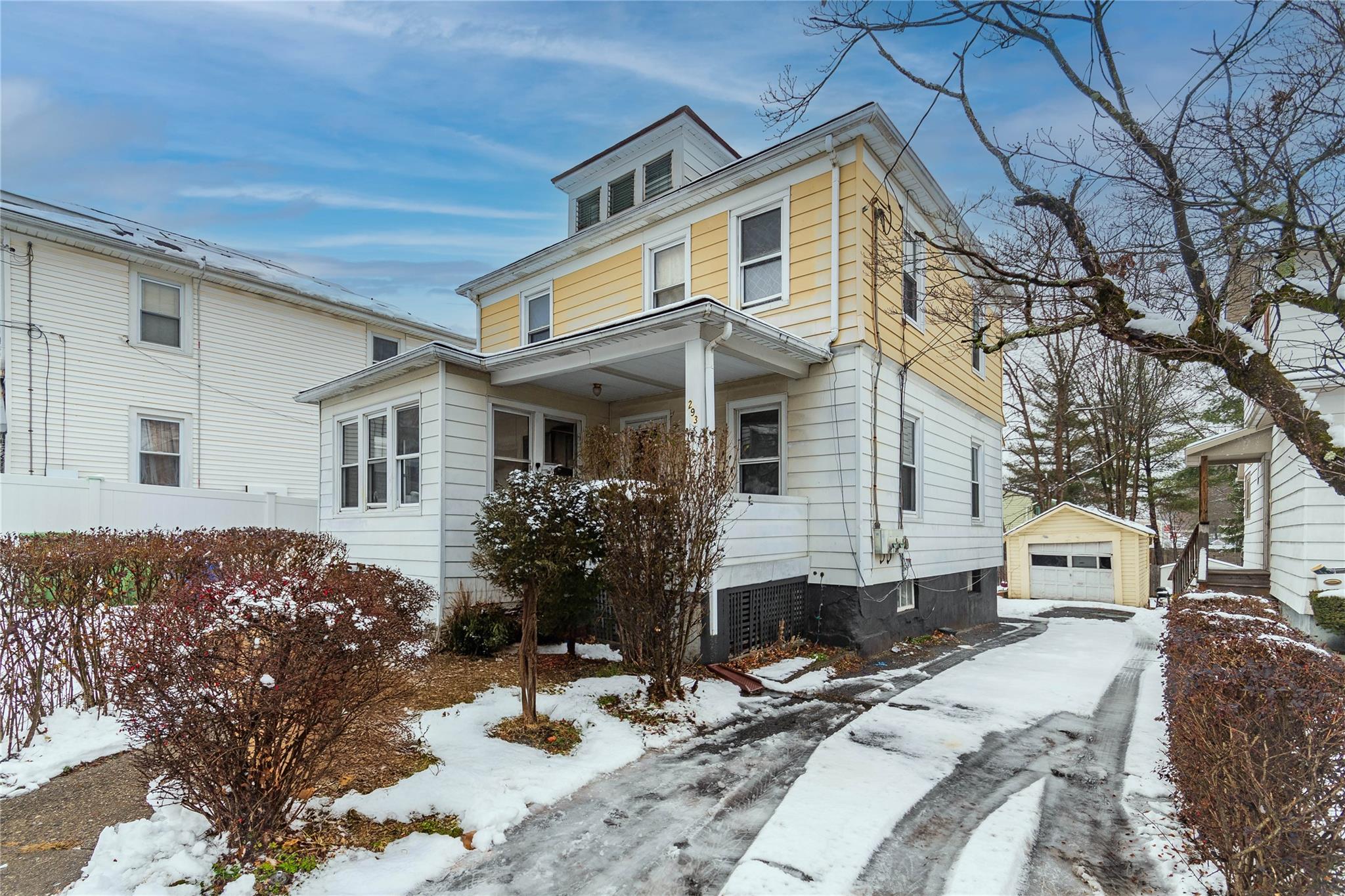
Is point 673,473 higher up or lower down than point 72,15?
lower down

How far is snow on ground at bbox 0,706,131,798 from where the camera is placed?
398 cm

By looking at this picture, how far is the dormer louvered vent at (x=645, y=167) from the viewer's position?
36.0 ft

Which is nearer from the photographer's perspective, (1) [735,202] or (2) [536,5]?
(2) [536,5]

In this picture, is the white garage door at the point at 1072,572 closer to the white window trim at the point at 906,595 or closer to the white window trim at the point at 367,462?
the white window trim at the point at 906,595

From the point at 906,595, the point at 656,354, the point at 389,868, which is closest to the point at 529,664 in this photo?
the point at 389,868

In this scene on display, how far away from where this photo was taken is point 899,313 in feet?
29.7

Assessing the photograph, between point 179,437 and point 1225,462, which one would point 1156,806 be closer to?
point 1225,462

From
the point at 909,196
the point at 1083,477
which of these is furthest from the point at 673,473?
the point at 1083,477

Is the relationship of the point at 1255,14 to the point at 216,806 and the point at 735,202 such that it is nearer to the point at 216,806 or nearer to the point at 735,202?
the point at 735,202

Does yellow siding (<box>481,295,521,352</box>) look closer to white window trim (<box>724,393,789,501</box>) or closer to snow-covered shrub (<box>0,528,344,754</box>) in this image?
white window trim (<box>724,393,789,501</box>)

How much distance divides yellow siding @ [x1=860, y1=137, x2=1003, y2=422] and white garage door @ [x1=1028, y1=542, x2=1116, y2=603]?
8522 millimetres

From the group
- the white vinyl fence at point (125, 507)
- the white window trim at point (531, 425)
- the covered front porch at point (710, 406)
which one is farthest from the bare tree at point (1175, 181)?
the white vinyl fence at point (125, 507)

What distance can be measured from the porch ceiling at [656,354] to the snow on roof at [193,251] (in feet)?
29.6

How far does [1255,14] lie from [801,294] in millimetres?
5038
